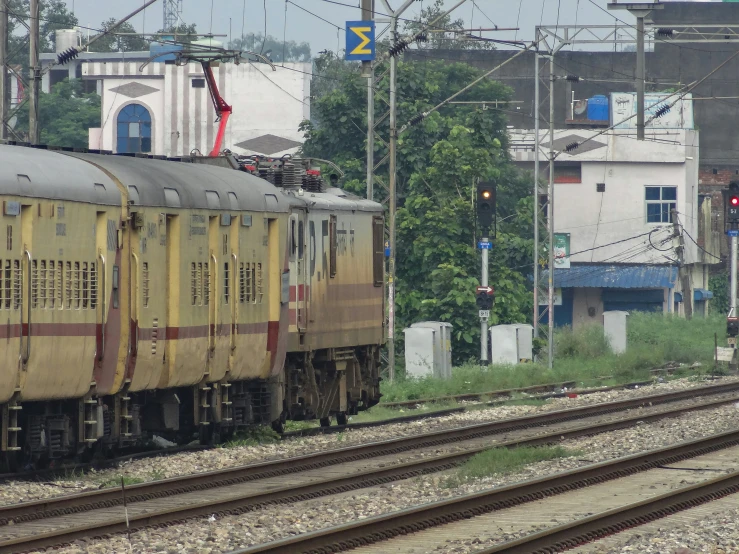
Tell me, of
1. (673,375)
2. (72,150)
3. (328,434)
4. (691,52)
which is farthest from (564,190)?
(72,150)

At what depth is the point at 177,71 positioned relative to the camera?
254 ft

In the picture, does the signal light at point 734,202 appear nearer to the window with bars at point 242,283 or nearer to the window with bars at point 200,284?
the window with bars at point 242,283

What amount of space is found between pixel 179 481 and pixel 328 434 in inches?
271

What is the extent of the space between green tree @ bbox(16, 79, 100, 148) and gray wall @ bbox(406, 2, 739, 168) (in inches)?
692

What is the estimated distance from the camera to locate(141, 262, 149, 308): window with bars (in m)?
15.4

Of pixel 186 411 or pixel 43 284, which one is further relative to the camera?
pixel 186 411

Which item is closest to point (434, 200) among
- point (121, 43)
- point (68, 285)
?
point (68, 285)

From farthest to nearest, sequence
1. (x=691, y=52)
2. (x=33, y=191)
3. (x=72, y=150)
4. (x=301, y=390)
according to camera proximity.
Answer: (x=691, y=52), (x=301, y=390), (x=72, y=150), (x=33, y=191)

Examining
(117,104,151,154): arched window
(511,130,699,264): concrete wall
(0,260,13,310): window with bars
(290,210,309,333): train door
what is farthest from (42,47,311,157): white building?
(0,260,13,310): window with bars

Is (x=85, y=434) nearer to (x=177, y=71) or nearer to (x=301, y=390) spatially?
(x=301, y=390)

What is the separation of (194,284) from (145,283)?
111 cm

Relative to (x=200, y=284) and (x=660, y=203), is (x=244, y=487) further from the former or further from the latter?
(x=660, y=203)

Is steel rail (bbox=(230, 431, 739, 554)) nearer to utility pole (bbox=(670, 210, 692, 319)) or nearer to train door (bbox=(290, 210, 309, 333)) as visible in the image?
train door (bbox=(290, 210, 309, 333))

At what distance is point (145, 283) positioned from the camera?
15.5m
